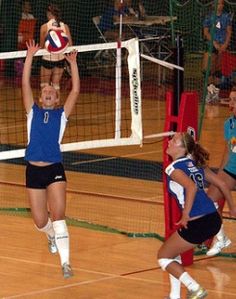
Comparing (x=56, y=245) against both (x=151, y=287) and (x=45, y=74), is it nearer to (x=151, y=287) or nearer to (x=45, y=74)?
(x=151, y=287)

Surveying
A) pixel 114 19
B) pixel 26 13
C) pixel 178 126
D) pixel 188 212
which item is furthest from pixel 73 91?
pixel 26 13

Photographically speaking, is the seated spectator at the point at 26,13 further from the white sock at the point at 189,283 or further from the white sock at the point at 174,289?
the white sock at the point at 189,283

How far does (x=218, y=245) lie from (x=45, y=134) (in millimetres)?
2237

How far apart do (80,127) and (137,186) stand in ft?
16.8

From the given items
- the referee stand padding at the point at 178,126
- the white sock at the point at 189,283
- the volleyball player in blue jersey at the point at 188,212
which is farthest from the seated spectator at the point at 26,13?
the white sock at the point at 189,283

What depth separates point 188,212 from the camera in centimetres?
867

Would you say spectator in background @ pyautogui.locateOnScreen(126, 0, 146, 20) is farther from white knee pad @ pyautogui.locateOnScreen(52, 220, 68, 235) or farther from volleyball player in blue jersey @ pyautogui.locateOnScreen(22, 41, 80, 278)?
white knee pad @ pyautogui.locateOnScreen(52, 220, 68, 235)

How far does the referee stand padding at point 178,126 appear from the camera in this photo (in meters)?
10.4

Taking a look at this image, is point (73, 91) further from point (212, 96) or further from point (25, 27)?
point (25, 27)

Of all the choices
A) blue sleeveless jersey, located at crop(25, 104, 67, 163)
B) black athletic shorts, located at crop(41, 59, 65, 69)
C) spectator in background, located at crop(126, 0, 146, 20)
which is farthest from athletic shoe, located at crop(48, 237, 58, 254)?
spectator in background, located at crop(126, 0, 146, 20)

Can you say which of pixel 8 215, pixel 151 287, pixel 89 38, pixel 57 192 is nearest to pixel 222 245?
pixel 151 287

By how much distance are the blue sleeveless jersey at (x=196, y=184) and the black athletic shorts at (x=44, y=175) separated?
1190mm

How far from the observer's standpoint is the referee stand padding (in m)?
10.4

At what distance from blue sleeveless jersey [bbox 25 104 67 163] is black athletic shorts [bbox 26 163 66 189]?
0.07m
